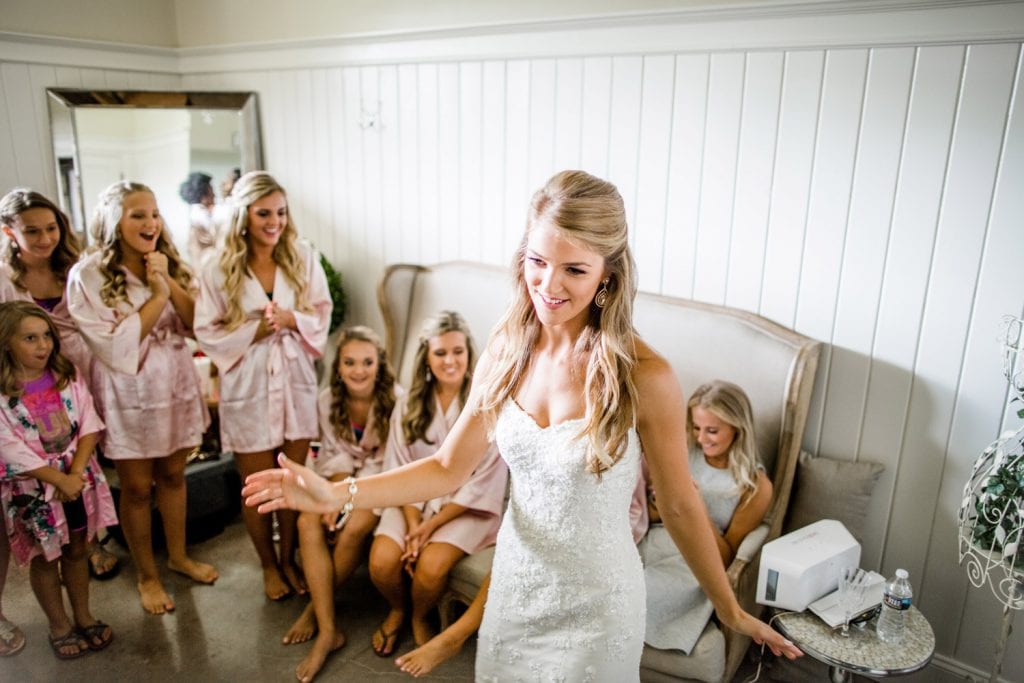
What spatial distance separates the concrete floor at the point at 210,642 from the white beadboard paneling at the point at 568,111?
5.99 ft

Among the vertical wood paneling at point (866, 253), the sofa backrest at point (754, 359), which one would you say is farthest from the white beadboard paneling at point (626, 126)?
the vertical wood paneling at point (866, 253)

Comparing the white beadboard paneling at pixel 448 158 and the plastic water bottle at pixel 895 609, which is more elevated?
the white beadboard paneling at pixel 448 158

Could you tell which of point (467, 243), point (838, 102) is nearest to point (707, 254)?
point (838, 102)

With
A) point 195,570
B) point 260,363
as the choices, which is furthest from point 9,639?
point 260,363

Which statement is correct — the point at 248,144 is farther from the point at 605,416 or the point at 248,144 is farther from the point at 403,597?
the point at 605,416

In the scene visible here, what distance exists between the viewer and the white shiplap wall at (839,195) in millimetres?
2115

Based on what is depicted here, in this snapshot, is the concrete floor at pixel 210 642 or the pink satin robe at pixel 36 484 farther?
the concrete floor at pixel 210 642

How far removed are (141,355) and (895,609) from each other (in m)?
2.45

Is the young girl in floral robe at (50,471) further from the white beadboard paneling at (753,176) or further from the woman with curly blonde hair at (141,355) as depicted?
the white beadboard paneling at (753,176)

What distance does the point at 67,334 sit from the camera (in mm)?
2395

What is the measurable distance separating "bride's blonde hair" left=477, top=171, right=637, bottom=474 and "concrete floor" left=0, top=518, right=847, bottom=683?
1.37m

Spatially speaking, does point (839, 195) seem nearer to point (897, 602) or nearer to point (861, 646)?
point (897, 602)

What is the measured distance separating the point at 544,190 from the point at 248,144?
299cm

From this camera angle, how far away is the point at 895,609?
1.99m
